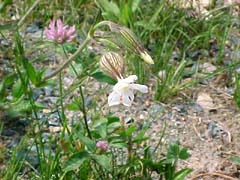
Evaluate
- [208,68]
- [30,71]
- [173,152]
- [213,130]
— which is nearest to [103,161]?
[173,152]

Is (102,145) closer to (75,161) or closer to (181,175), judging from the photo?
(75,161)

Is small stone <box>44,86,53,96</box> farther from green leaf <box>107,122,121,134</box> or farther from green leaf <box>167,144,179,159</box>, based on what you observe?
green leaf <box>167,144,179,159</box>

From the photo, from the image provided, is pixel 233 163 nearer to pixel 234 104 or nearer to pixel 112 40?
pixel 234 104

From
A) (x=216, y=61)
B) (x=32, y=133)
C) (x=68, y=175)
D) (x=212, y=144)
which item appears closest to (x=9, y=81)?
(x=32, y=133)

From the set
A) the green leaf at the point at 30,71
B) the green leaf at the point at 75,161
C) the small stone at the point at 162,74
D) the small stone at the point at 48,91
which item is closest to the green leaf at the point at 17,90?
the green leaf at the point at 30,71

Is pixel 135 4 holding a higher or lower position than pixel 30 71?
higher

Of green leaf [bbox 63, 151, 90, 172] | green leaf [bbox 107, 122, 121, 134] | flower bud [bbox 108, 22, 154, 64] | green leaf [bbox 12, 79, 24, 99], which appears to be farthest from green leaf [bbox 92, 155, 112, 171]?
green leaf [bbox 12, 79, 24, 99]

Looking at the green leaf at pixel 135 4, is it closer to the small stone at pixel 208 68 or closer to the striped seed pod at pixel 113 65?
the small stone at pixel 208 68
